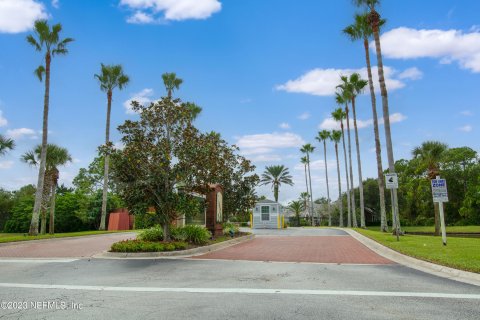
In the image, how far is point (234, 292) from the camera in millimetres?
7559

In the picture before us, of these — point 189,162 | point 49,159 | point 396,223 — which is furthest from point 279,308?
point 49,159

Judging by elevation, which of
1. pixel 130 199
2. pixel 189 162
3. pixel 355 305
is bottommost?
pixel 355 305

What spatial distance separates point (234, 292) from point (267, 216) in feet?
137

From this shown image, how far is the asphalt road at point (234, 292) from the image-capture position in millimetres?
6023

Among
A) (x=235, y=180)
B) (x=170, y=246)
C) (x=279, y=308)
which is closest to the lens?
(x=279, y=308)

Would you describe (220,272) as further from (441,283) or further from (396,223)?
(396,223)

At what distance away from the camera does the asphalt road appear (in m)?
6.02

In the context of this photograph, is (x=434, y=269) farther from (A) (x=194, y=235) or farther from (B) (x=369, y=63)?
(B) (x=369, y=63)

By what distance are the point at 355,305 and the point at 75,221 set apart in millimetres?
40391

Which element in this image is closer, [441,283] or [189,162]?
[441,283]

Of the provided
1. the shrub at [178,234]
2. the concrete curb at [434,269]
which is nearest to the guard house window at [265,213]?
the shrub at [178,234]

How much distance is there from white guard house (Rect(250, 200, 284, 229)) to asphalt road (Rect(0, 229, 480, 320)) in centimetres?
3709

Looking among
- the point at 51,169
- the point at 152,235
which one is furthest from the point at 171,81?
the point at 152,235

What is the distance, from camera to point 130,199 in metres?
15.8
